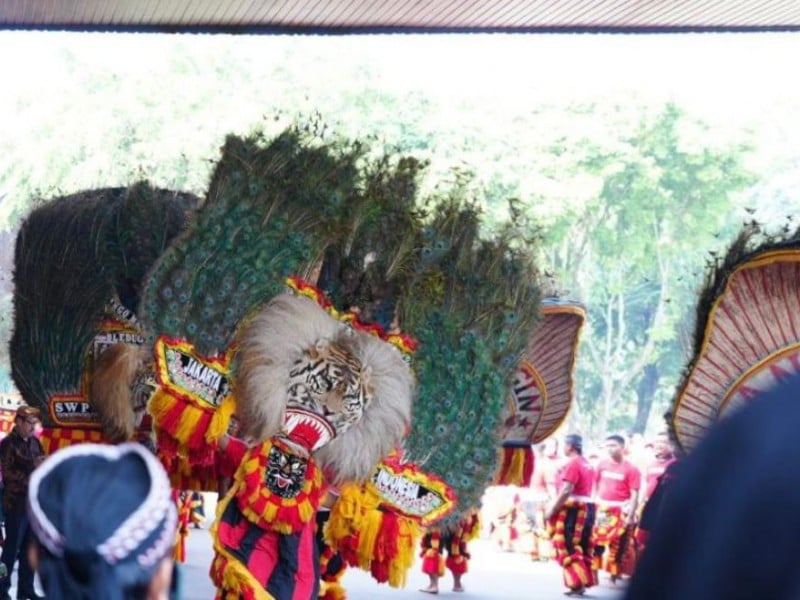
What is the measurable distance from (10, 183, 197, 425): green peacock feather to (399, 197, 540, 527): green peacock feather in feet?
7.03

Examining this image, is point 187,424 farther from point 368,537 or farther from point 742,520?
point 742,520

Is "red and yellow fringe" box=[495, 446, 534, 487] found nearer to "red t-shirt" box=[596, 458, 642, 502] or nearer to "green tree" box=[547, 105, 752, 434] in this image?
"red t-shirt" box=[596, 458, 642, 502]

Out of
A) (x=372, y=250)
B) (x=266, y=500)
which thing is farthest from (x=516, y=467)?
(x=266, y=500)

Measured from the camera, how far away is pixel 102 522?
267cm

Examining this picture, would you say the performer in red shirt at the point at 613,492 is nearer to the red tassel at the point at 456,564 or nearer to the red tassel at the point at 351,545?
→ the red tassel at the point at 456,564

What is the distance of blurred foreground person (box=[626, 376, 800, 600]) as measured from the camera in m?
1.30

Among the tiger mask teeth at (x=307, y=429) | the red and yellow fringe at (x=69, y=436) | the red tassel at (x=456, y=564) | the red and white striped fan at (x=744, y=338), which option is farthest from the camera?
the red tassel at (x=456, y=564)

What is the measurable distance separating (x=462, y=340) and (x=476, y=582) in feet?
28.3

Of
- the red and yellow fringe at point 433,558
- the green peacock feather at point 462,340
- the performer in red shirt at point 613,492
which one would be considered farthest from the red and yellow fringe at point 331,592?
the performer in red shirt at point 613,492

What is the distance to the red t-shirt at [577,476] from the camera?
17.4m

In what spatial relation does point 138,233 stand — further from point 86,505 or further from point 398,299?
point 86,505

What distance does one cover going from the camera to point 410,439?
30.6ft

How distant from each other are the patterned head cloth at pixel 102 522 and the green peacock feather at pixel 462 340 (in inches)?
257

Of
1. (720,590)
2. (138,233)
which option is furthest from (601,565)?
(720,590)
